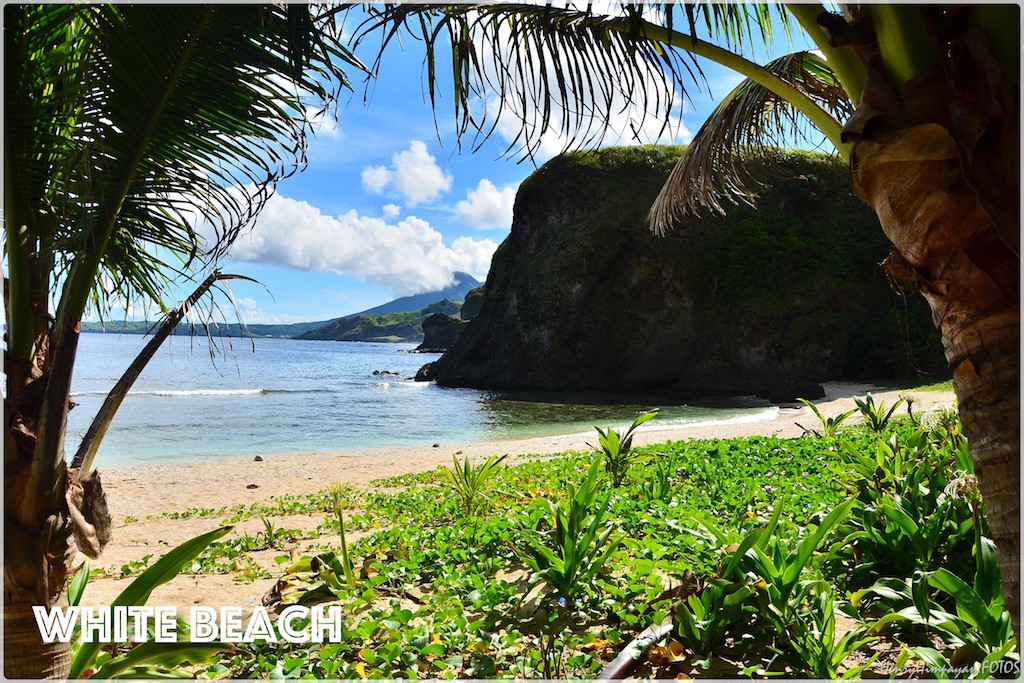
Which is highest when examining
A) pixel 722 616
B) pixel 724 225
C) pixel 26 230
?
pixel 724 225

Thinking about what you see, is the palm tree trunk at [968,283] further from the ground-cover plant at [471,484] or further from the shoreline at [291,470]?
the shoreline at [291,470]

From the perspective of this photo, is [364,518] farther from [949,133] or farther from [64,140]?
[949,133]

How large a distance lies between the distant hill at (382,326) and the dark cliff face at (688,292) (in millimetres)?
121020

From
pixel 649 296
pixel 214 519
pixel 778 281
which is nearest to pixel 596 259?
pixel 649 296

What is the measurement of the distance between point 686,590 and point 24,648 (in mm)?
2624

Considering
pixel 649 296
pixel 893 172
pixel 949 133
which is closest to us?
pixel 949 133

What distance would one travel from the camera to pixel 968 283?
1.64 metres

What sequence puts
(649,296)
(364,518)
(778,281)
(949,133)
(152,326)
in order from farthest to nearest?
(649,296)
(778,281)
(364,518)
(152,326)
(949,133)

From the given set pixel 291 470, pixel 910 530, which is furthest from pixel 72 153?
pixel 291 470

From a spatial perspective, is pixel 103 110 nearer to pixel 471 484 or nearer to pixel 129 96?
pixel 129 96

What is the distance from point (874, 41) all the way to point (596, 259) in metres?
33.3

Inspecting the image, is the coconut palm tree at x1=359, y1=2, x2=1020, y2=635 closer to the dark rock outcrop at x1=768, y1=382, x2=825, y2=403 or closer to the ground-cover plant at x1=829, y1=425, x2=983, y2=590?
the ground-cover plant at x1=829, y1=425, x2=983, y2=590

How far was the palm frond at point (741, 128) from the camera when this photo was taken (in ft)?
10.7

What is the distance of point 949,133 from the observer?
1.57m
